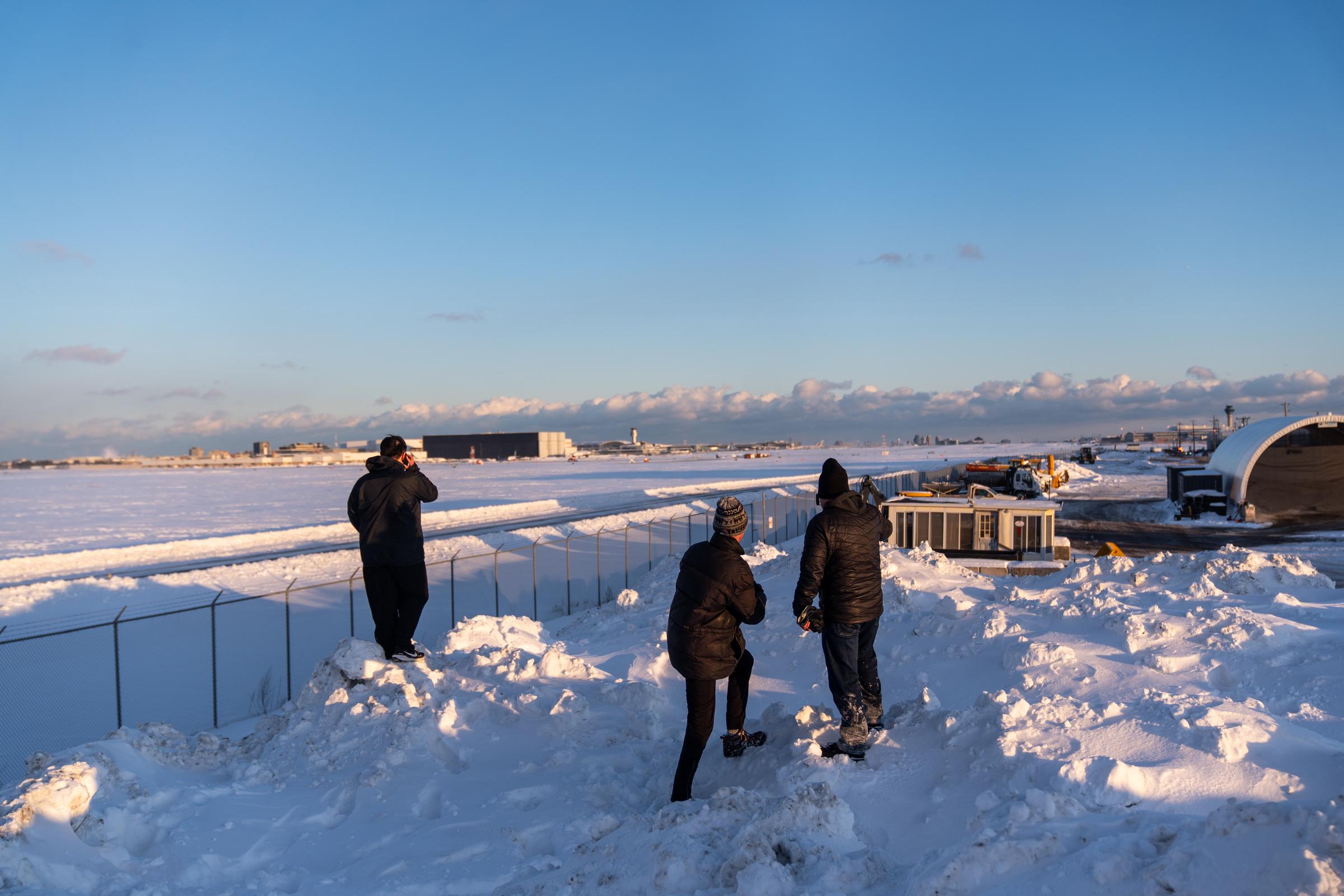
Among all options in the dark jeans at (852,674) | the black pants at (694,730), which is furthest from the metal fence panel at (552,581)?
the black pants at (694,730)

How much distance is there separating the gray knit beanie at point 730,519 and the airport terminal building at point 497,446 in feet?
580

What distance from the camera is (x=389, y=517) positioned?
843 centimetres

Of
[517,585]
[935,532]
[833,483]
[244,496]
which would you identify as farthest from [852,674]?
[244,496]

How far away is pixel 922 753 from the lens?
19.6 ft

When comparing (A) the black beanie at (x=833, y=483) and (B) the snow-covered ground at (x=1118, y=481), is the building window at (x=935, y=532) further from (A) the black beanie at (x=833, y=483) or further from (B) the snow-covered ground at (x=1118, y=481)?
(B) the snow-covered ground at (x=1118, y=481)

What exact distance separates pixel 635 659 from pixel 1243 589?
9.66 meters

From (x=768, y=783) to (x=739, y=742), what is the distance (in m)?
0.58

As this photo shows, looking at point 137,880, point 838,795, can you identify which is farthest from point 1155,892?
point 137,880

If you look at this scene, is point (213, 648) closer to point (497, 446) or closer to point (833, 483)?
point (833, 483)

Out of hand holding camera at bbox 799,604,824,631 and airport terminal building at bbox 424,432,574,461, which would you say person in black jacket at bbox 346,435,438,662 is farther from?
airport terminal building at bbox 424,432,574,461

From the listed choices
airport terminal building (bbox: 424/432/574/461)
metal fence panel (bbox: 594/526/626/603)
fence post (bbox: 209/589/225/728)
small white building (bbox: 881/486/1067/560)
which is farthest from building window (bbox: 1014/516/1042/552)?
airport terminal building (bbox: 424/432/574/461)

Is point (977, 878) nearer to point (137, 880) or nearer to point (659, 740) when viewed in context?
point (659, 740)

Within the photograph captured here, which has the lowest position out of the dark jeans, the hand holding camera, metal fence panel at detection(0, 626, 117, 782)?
metal fence panel at detection(0, 626, 117, 782)

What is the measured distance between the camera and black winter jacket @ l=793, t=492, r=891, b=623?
6.02 metres
